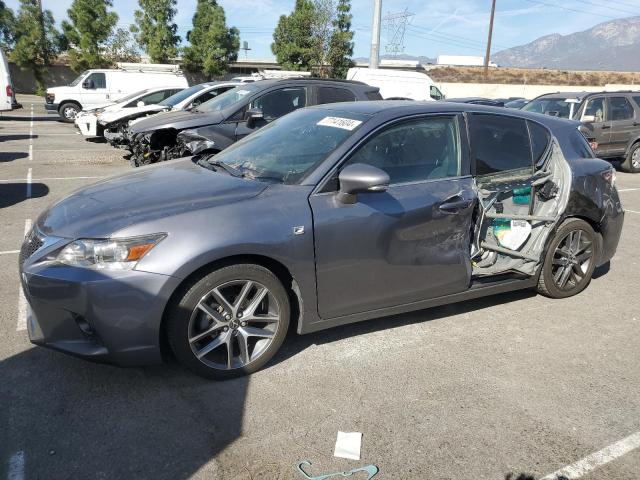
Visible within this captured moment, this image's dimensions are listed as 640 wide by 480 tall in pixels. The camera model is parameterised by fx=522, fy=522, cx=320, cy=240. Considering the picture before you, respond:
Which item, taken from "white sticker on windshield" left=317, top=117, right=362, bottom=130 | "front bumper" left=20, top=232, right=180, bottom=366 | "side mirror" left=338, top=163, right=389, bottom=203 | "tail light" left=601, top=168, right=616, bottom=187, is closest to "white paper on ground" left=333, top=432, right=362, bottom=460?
"front bumper" left=20, top=232, right=180, bottom=366

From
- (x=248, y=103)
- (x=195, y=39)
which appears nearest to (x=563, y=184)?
(x=248, y=103)

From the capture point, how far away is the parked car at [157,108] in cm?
1159

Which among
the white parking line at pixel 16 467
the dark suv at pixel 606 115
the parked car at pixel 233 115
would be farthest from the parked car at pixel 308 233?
the dark suv at pixel 606 115

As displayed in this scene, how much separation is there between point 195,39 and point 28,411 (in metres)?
43.5

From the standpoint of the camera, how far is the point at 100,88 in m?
19.8

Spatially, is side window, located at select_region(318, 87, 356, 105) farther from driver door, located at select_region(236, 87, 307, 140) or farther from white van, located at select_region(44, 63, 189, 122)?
white van, located at select_region(44, 63, 189, 122)

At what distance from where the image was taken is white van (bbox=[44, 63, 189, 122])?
1977 centimetres

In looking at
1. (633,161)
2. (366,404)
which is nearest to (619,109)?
(633,161)

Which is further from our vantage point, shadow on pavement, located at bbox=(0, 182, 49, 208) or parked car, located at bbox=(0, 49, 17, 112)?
parked car, located at bbox=(0, 49, 17, 112)

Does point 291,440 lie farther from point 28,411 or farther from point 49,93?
point 49,93

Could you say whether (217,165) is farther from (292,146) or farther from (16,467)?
(16,467)

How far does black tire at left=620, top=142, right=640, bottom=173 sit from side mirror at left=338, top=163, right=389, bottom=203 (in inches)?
451

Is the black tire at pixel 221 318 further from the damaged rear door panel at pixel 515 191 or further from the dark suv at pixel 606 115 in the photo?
the dark suv at pixel 606 115

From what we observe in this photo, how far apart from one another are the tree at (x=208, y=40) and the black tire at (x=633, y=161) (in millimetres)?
35027
